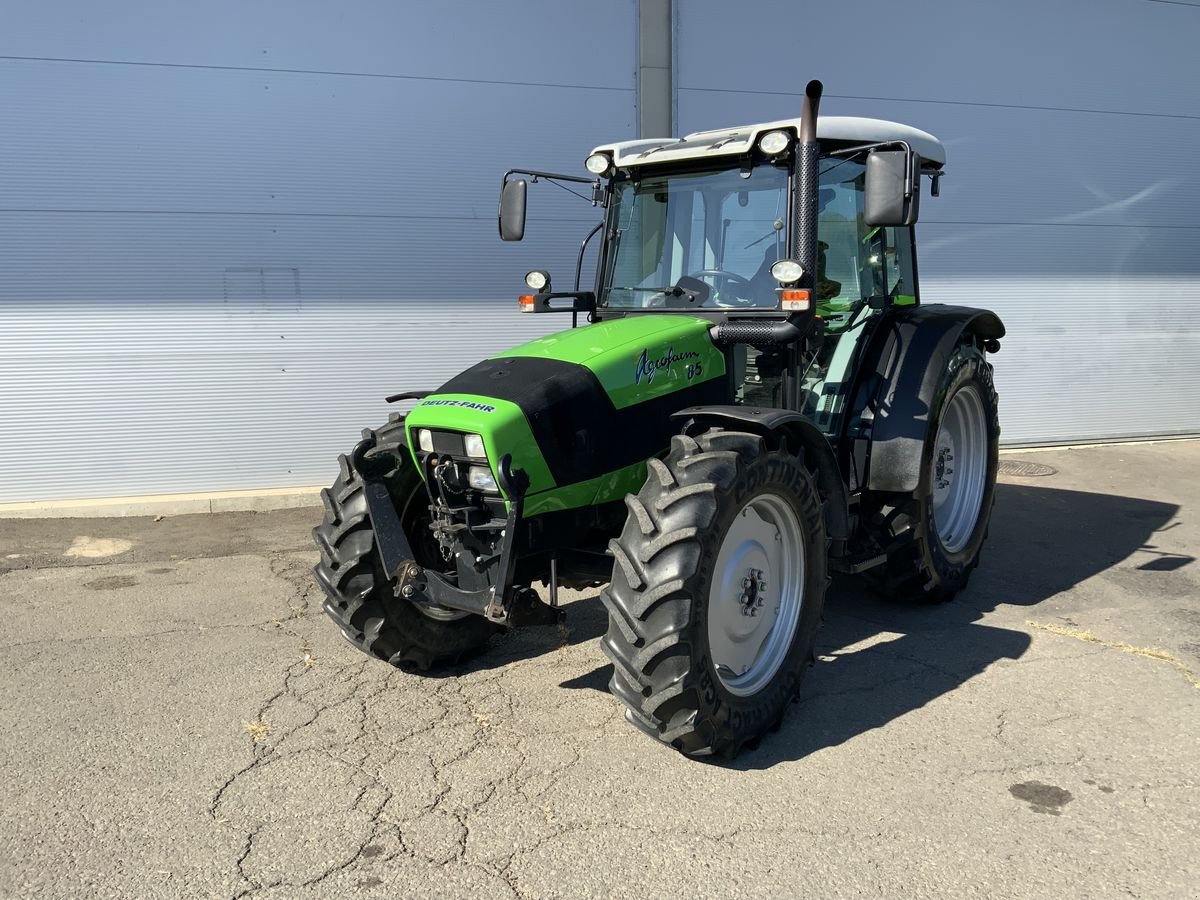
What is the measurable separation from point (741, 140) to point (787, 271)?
30.0 inches

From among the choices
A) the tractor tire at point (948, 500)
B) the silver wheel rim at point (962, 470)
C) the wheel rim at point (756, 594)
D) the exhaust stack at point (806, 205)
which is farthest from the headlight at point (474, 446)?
the silver wheel rim at point (962, 470)

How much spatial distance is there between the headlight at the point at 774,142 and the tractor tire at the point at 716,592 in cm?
128

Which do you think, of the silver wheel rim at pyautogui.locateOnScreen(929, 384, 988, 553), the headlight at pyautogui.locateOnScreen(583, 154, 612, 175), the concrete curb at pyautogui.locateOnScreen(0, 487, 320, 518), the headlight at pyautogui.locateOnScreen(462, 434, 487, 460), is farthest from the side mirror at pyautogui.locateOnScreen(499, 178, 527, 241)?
→ the concrete curb at pyautogui.locateOnScreen(0, 487, 320, 518)

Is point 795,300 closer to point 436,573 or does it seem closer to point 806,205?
point 806,205

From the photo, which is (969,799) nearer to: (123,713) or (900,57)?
(123,713)

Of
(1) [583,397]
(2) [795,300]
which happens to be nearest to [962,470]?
(2) [795,300]

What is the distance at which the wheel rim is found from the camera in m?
3.63

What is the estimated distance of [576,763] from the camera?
3.50 m

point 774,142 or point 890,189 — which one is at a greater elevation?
point 774,142

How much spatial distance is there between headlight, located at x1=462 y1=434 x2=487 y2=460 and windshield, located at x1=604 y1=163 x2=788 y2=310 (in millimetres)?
1332

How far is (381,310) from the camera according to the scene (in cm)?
791

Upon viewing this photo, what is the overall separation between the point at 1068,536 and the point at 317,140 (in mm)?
6206

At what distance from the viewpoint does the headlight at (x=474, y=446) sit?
353cm

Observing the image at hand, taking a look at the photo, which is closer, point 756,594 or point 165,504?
point 756,594
